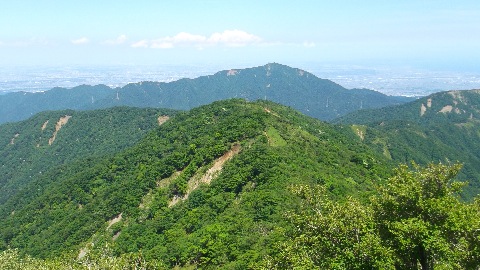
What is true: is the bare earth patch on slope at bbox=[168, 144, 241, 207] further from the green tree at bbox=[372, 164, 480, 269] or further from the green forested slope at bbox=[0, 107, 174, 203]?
the green forested slope at bbox=[0, 107, 174, 203]

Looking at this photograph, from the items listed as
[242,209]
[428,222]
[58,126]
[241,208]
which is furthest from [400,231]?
[58,126]

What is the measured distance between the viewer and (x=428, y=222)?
22.4 m

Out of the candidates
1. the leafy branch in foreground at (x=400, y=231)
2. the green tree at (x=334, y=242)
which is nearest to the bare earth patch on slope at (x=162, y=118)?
the green tree at (x=334, y=242)

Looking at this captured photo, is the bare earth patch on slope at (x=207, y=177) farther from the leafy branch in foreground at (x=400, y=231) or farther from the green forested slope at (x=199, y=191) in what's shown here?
the leafy branch in foreground at (x=400, y=231)

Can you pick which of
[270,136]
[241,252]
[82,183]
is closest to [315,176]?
[270,136]

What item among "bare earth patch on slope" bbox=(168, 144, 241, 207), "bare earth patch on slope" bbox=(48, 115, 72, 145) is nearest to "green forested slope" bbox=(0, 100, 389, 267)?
"bare earth patch on slope" bbox=(168, 144, 241, 207)

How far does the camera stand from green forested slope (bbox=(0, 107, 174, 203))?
565 feet

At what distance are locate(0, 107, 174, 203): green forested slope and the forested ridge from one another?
2106 inches

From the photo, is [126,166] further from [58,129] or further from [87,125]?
[58,129]

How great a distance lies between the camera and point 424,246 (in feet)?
71.0

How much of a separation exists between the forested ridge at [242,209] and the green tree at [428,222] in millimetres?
81

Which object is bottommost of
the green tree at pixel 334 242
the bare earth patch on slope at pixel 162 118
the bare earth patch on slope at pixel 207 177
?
the bare earth patch on slope at pixel 162 118

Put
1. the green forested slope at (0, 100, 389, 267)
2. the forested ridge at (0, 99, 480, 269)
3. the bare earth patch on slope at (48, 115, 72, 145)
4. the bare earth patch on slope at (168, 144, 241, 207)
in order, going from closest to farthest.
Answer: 1. the forested ridge at (0, 99, 480, 269)
2. the green forested slope at (0, 100, 389, 267)
3. the bare earth patch on slope at (168, 144, 241, 207)
4. the bare earth patch on slope at (48, 115, 72, 145)

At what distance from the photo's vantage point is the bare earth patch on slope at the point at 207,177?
73.8 metres
